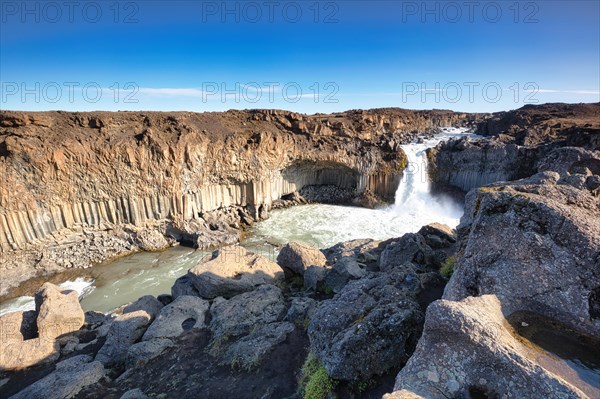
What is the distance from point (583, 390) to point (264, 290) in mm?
8857

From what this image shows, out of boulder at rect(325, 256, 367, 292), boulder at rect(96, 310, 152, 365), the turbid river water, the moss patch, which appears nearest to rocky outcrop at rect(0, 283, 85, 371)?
boulder at rect(96, 310, 152, 365)

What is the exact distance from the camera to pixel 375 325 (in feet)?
18.5

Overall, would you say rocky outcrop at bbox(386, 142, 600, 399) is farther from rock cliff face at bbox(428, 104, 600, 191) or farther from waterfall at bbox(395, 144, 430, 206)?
waterfall at bbox(395, 144, 430, 206)

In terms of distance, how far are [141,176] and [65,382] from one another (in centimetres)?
1869

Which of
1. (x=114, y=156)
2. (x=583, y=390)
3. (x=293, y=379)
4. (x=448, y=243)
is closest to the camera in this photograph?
(x=583, y=390)

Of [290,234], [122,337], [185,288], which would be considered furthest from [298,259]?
[290,234]

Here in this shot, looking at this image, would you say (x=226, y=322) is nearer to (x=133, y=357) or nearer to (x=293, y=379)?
(x=133, y=357)

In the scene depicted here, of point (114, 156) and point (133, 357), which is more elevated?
point (114, 156)

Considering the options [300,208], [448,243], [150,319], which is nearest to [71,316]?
[150,319]

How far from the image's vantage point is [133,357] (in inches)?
338

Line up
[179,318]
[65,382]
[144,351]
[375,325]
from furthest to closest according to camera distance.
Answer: [179,318], [144,351], [65,382], [375,325]

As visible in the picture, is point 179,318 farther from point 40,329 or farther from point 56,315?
point 40,329

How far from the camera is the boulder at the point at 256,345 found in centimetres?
760

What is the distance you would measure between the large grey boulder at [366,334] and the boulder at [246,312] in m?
3.42
